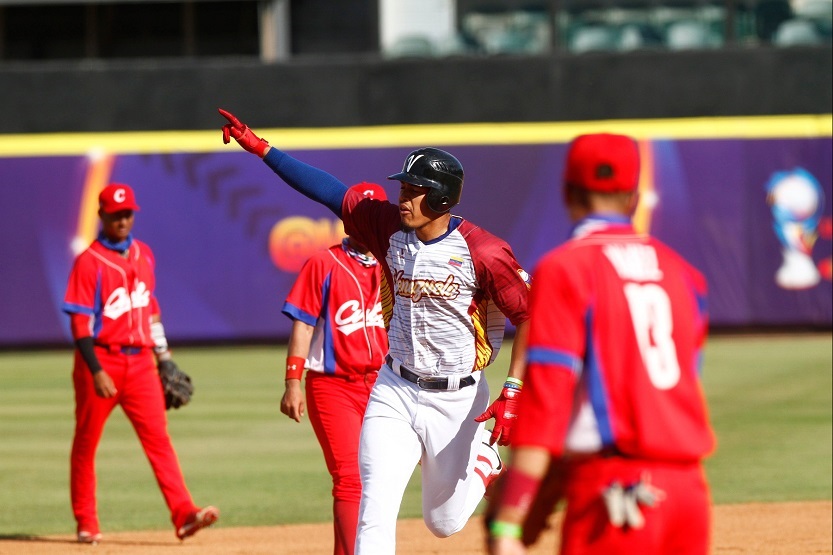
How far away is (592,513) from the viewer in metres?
3.30

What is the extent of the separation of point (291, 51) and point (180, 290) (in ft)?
17.5

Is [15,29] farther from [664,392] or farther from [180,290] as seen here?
[664,392]

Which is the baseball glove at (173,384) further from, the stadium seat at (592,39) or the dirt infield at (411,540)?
the stadium seat at (592,39)

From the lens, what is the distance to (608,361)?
3.33 m

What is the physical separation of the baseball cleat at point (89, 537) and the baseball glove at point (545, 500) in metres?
4.93

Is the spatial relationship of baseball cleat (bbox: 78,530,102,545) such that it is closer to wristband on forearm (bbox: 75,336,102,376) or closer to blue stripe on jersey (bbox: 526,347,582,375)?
wristband on forearm (bbox: 75,336,102,376)

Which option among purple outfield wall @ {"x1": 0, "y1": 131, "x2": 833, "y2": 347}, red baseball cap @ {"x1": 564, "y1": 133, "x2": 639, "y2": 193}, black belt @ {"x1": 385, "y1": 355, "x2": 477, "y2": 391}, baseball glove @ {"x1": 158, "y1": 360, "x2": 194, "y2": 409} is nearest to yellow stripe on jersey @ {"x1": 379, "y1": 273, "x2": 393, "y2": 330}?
black belt @ {"x1": 385, "y1": 355, "x2": 477, "y2": 391}

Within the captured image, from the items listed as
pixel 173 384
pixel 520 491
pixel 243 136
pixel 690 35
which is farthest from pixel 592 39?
pixel 520 491

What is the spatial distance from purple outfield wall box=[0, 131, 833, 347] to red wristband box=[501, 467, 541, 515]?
51.9 ft

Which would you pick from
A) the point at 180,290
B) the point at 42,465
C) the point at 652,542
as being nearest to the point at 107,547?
the point at 42,465

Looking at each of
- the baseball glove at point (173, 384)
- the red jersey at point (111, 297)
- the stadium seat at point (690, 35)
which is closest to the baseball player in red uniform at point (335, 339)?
the red jersey at point (111, 297)

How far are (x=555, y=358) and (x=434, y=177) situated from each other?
222 centimetres

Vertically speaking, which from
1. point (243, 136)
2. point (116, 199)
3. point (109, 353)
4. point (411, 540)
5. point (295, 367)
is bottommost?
point (411, 540)

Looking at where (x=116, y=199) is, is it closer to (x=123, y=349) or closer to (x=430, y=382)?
(x=123, y=349)
